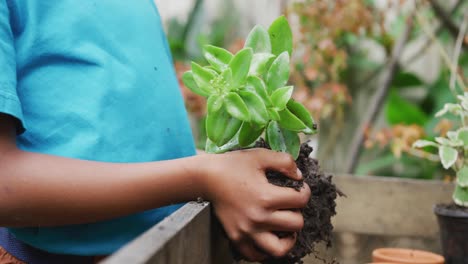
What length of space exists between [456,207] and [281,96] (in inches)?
28.6

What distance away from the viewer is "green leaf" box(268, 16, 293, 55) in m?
1.03

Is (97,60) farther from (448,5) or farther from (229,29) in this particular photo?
(229,29)

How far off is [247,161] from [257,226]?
9cm

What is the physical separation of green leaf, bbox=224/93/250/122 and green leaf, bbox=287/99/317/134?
12 cm

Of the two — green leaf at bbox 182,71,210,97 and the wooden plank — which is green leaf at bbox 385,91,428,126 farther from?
green leaf at bbox 182,71,210,97

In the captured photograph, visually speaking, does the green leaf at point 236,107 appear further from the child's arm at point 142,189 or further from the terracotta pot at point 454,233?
the terracotta pot at point 454,233

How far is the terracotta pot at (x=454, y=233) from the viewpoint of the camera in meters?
1.41

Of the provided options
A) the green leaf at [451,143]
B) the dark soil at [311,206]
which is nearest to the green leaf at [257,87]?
the dark soil at [311,206]

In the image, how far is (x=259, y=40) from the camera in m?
1.01

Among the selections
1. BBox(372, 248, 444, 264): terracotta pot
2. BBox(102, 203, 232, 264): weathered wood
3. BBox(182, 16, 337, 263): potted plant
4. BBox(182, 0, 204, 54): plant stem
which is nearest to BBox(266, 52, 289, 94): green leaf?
BBox(182, 16, 337, 263): potted plant

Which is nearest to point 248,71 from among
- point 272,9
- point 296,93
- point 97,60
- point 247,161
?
point 247,161

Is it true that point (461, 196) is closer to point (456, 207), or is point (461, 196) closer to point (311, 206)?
point (456, 207)

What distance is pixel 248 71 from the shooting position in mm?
910

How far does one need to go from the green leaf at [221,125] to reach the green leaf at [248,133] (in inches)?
0.6
